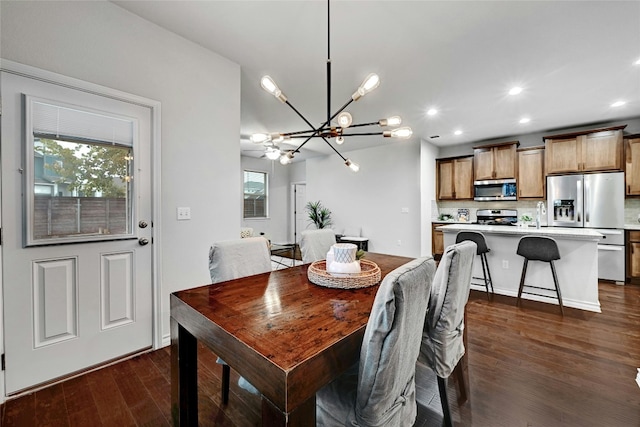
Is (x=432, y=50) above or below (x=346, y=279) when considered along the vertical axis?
above

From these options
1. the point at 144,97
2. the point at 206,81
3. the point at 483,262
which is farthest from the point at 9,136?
the point at 483,262

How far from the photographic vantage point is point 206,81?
2.49 metres

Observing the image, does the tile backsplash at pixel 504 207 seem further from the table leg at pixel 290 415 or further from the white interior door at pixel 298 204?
the table leg at pixel 290 415

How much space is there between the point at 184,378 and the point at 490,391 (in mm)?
1804

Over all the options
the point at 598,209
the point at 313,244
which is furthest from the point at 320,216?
the point at 598,209

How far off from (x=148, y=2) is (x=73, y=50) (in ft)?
2.00

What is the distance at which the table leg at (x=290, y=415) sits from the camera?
0.74m

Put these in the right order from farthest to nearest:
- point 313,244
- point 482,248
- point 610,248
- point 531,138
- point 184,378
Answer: point 531,138
point 610,248
point 482,248
point 313,244
point 184,378

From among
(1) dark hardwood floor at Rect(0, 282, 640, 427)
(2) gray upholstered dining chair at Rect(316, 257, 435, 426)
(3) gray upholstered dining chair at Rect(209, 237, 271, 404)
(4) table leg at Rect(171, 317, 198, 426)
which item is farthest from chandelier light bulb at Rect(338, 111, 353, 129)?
(1) dark hardwood floor at Rect(0, 282, 640, 427)

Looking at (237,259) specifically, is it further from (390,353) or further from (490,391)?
(490,391)

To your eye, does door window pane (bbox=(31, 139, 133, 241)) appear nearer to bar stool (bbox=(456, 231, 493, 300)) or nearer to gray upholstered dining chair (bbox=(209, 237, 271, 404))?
gray upholstered dining chair (bbox=(209, 237, 271, 404))

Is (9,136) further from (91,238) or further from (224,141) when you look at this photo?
(224,141)

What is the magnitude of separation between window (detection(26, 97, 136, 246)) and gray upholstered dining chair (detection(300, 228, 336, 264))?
1344 mm

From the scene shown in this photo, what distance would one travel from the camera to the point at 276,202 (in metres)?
8.03
